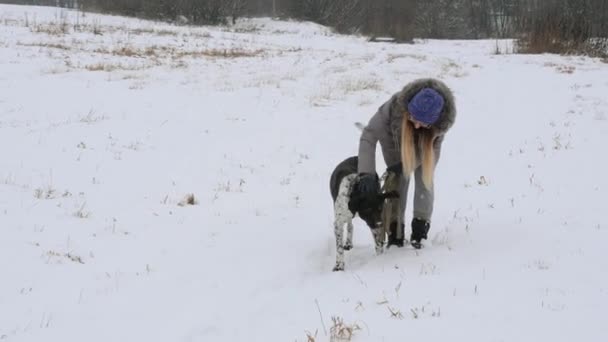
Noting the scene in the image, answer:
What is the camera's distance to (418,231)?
192 inches

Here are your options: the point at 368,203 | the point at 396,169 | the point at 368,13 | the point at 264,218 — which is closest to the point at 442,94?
the point at 396,169

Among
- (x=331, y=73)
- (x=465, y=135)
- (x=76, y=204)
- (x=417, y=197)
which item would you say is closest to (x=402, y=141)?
(x=417, y=197)

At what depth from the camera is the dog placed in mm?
4367

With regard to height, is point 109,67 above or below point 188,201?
above

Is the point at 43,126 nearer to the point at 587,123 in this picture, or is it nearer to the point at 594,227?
the point at 594,227

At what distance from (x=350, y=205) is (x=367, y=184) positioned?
254 millimetres

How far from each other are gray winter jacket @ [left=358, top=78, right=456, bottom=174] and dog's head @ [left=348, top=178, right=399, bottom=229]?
0.23m

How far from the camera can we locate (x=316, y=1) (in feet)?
162

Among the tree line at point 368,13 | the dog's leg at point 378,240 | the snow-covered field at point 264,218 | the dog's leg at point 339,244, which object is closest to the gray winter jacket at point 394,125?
the dog's leg at point 339,244

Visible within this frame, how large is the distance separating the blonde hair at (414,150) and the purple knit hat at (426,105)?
0.16 m

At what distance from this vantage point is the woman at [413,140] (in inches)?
160

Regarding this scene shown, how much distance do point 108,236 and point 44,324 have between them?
174 cm

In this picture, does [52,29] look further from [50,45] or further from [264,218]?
[264,218]

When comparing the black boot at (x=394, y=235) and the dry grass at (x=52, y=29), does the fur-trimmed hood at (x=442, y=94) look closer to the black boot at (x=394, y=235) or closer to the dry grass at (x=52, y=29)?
the black boot at (x=394, y=235)
